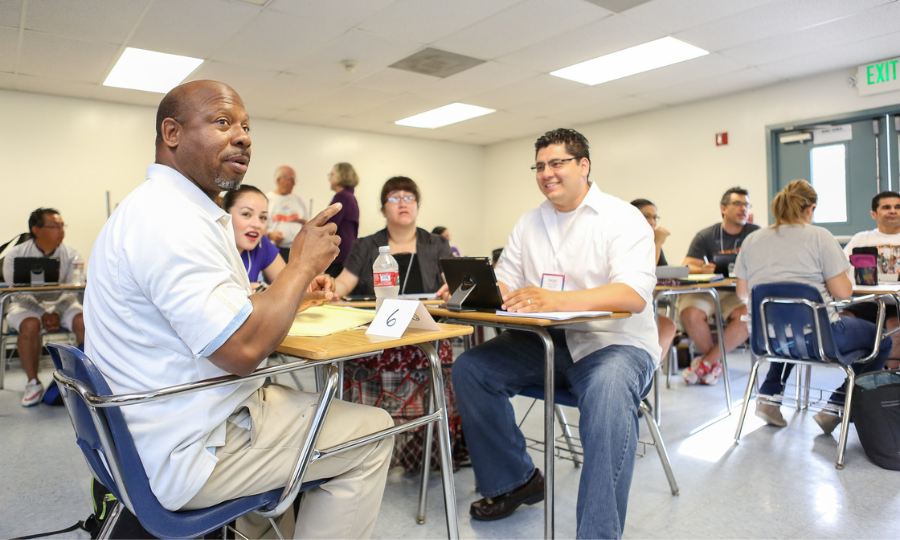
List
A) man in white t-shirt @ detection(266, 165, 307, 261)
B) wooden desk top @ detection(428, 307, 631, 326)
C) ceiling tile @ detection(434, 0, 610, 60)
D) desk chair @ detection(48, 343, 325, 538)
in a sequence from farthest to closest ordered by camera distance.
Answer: man in white t-shirt @ detection(266, 165, 307, 261) < ceiling tile @ detection(434, 0, 610, 60) < wooden desk top @ detection(428, 307, 631, 326) < desk chair @ detection(48, 343, 325, 538)

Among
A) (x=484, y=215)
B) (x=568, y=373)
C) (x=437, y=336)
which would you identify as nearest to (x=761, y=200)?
(x=484, y=215)

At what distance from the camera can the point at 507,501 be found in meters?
1.90

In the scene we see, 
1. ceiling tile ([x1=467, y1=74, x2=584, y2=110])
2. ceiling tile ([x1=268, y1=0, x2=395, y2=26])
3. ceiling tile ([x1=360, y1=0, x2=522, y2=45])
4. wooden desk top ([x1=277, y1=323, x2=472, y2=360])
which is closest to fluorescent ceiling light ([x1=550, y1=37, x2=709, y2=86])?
ceiling tile ([x1=467, y1=74, x2=584, y2=110])

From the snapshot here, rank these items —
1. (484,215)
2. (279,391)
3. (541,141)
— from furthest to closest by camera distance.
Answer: (484,215), (541,141), (279,391)

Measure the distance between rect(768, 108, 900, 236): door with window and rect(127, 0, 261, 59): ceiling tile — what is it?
5.08m

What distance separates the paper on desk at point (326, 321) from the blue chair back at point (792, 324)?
1915 mm

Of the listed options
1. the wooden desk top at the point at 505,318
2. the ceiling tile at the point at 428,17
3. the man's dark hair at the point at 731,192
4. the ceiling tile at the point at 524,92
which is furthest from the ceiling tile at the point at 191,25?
the man's dark hair at the point at 731,192

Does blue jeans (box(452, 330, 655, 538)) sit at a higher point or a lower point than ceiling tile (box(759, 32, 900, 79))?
lower

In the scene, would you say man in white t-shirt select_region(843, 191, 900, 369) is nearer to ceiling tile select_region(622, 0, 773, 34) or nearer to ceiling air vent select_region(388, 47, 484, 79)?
ceiling tile select_region(622, 0, 773, 34)

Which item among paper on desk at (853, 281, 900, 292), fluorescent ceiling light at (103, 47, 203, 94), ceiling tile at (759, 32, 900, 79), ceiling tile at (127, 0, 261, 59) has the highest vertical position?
fluorescent ceiling light at (103, 47, 203, 94)

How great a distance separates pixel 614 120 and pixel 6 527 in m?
6.98

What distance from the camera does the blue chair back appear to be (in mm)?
2439

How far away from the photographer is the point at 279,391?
1295 millimetres

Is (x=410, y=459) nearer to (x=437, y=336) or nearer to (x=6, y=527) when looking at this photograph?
(x=437, y=336)
